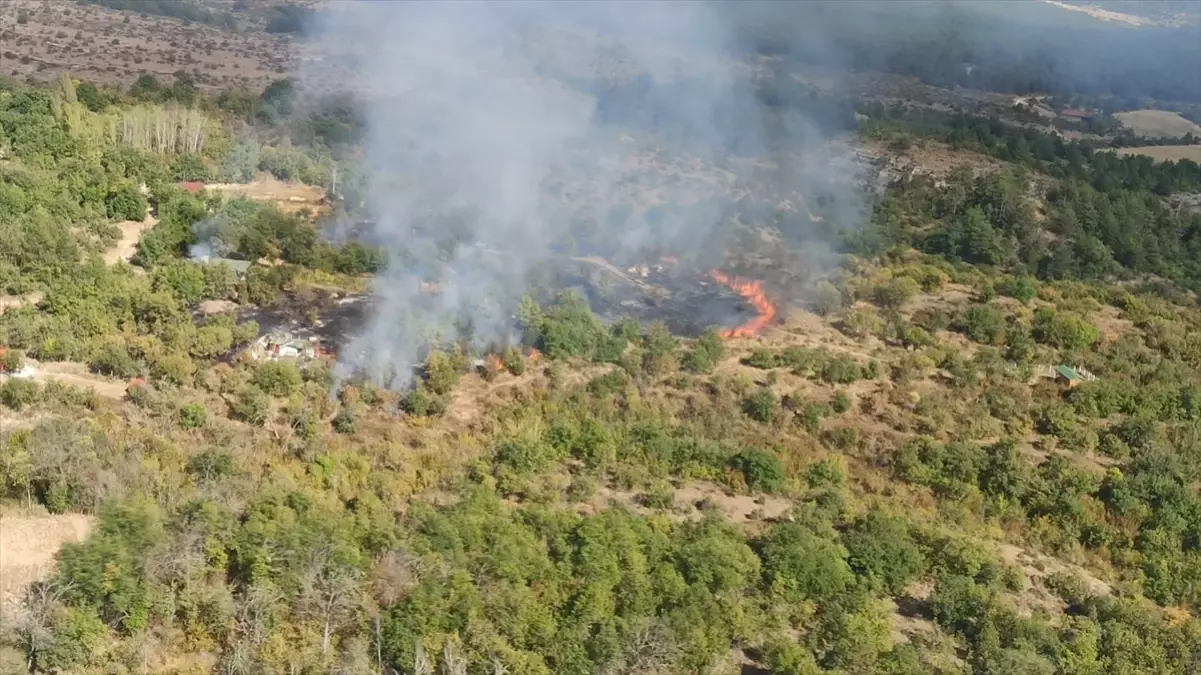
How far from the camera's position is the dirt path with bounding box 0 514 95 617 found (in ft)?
35.1

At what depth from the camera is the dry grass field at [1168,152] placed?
37625mm

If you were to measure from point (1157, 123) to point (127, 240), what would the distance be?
138ft

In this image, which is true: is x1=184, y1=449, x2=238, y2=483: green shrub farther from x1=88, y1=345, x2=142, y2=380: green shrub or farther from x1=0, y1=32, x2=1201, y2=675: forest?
x1=88, y1=345, x2=142, y2=380: green shrub

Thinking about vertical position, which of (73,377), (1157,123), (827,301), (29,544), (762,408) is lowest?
(73,377)

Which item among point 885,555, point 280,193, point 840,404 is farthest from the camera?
point 280,193

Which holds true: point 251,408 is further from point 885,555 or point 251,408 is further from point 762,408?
point 885,555

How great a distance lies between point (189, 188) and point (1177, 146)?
35.4m

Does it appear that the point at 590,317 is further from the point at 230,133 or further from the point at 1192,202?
the point at 1192,202

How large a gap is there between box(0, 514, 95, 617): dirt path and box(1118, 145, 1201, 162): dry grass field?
36.0 metres

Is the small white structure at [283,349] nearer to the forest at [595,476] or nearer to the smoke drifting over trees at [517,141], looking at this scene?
the forest at [595,476]

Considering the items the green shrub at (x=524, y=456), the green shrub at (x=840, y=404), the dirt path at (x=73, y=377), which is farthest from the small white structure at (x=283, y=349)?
the green shrub at (x=840, y=404)

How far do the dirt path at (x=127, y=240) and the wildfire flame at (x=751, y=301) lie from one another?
11.2 m

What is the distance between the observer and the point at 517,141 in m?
28.2

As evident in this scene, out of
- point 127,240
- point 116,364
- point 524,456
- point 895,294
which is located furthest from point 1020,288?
point 127,240
